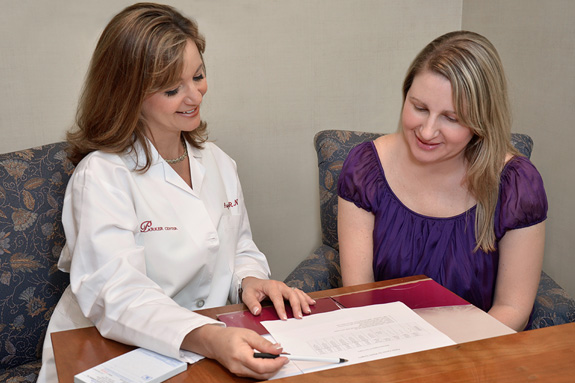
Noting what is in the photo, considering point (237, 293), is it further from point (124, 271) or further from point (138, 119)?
point (138, 119)

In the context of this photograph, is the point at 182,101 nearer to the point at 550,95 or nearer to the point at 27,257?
the point at 27,257

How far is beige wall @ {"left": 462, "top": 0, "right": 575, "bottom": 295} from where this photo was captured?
2.45 metres

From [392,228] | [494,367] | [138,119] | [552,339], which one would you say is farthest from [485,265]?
[138,119]

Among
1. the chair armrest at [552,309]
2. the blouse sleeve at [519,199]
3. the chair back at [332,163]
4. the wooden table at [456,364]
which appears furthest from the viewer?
the chair back at [332,163]

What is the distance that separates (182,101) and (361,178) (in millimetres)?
636

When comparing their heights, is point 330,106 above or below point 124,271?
above

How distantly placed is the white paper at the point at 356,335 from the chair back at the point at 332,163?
2.97ft

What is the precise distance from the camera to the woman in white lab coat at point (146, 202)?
1.51 metres

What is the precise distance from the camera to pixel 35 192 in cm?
189

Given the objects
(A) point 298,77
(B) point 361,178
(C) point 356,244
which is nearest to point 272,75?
(A) point 298,77

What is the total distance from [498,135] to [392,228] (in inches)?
16.6

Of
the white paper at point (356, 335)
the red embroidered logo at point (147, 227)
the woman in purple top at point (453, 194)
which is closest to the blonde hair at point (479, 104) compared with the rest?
the woman in purple top at point (453, 194)

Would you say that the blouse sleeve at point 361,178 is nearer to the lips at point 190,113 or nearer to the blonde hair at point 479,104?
the blonde hair at point 479,104

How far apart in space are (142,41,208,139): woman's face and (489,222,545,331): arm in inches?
39.2
